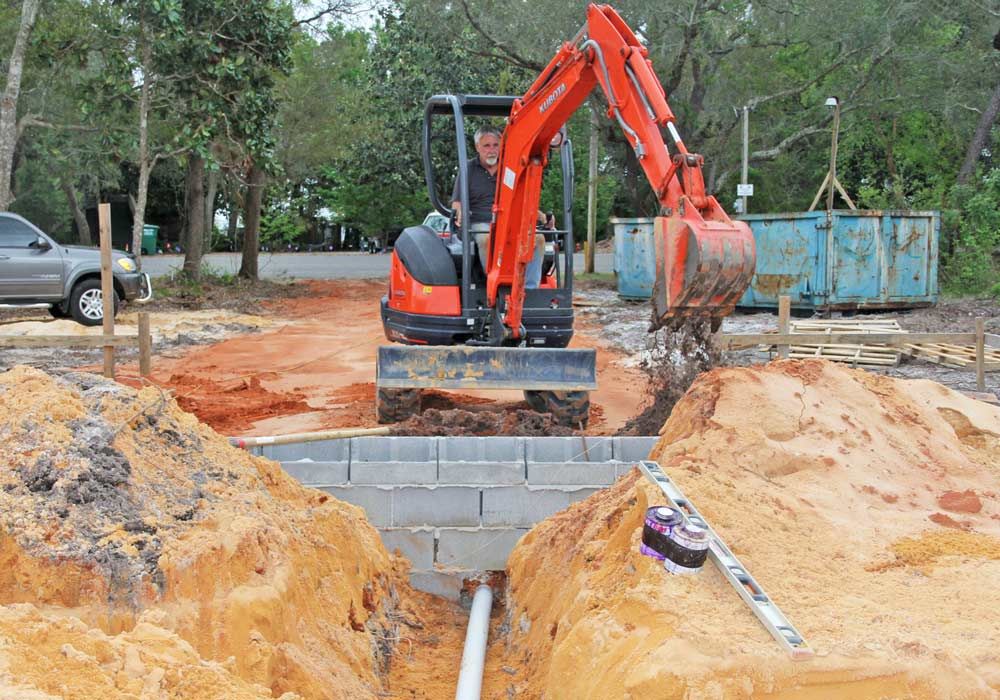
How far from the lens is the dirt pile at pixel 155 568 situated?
2705mm

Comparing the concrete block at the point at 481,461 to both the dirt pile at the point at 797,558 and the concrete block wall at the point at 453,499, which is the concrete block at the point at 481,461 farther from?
the dirt pile at the point at 797,558

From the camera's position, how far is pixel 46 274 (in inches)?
583

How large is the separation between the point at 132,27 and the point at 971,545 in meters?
17.2

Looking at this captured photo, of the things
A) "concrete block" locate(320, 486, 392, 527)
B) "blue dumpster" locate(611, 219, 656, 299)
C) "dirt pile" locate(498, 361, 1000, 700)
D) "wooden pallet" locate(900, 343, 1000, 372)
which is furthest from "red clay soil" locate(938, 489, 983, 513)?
"blue dumpster" locate(611, 219, 656, 299)

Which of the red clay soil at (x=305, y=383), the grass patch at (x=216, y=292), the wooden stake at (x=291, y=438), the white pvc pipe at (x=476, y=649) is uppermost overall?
the grass patch at (x=216, y=292)

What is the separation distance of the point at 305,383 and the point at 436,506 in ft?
20.8

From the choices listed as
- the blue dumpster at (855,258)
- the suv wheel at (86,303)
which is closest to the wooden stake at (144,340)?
the suv wheel at (86,303)

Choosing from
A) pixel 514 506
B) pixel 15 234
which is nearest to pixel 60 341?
pixel 514 506

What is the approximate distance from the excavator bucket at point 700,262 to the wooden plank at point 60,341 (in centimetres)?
488

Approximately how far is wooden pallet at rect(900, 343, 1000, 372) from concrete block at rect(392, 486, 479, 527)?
6960 mm

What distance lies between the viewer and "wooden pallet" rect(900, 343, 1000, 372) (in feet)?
35.7

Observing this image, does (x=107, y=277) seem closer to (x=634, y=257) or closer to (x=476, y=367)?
(x=476, y=367)

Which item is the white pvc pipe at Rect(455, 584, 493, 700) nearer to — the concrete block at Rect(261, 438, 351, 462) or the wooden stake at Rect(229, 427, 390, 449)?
the concrete block at Rect(261, 438, 351, 462)

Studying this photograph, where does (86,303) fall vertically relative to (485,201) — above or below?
below
